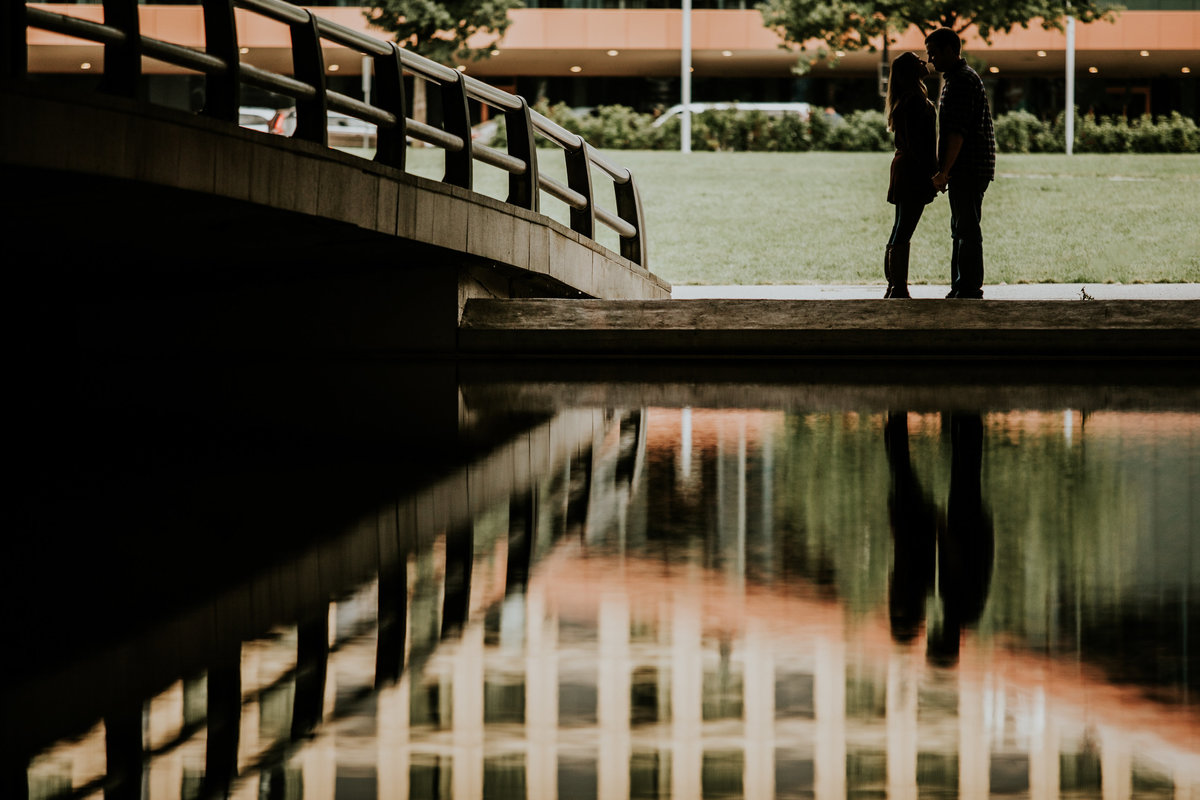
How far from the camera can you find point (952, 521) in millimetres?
5383

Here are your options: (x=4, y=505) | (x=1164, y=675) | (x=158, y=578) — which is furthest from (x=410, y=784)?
(x=4, y=505)

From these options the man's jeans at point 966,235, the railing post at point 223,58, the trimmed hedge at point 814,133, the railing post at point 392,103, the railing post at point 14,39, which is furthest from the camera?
the trimmed hedge at point 814,133

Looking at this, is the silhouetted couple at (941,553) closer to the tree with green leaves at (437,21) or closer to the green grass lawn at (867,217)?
the green grass lawn at (867,217)

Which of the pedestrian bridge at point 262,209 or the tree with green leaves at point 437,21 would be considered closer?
the pedestrian bridge at point 262,209

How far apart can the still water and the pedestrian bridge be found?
9.06 ft

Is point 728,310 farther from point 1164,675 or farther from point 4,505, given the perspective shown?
point 1164,675

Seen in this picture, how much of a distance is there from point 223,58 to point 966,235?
18.0 ft

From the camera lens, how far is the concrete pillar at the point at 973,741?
2.66m

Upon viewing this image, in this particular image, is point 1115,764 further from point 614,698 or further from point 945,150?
point 945,150

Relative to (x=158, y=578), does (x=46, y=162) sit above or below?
above

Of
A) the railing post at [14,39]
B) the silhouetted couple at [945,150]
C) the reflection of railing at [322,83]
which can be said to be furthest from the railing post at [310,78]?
the silhouetted couple at [945,150]

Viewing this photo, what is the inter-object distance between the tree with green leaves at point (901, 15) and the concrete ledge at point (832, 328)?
95.4ft

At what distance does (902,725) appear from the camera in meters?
2.99

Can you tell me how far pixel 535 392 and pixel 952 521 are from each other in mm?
4938
